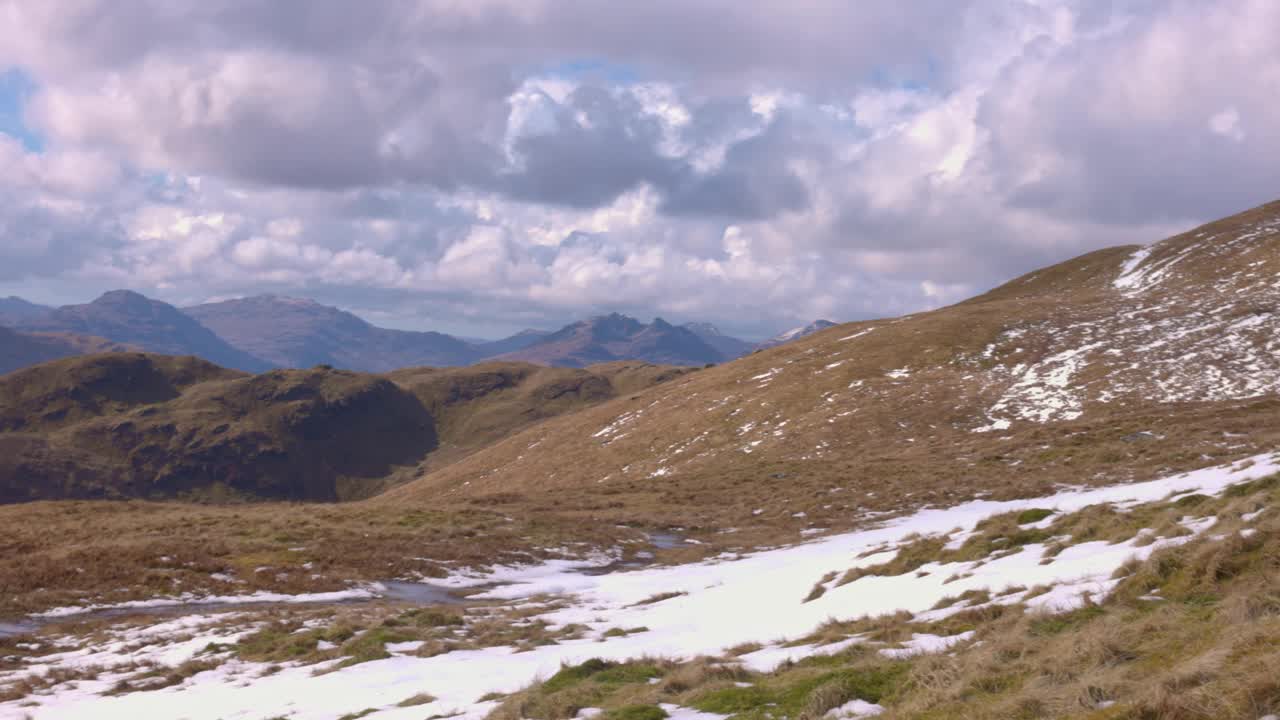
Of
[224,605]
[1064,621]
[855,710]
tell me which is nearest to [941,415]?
[224,605]

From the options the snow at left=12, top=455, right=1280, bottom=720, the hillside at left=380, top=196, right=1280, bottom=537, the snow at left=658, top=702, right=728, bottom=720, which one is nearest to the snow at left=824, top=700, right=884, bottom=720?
the snow at left=658, top=702, right=728, bottom=720

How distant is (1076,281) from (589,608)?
4979 inches

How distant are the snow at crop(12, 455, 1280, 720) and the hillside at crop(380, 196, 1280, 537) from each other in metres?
16.6

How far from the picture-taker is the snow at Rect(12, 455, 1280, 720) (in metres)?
12.1

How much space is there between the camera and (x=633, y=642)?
15305 mm

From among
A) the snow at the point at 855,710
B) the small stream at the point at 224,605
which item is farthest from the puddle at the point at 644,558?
the snow at the point at 855,710

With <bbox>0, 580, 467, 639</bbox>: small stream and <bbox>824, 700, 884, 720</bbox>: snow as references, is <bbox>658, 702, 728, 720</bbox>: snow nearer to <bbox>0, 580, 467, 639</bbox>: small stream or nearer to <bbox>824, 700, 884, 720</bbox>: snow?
<bbox>824, 700, 884, 720</bbox>: snow

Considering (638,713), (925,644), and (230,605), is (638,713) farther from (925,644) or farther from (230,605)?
(230,605)

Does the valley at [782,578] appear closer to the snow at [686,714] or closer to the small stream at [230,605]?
the snow at [686,714]

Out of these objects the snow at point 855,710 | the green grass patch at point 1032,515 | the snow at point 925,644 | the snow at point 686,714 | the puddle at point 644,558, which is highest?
the snow at point 855,710

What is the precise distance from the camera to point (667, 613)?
1877cm

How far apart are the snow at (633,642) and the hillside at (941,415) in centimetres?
1656

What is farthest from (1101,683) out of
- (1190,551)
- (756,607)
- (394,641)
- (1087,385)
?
(1087,385)

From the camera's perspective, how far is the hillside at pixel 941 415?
131 ft
